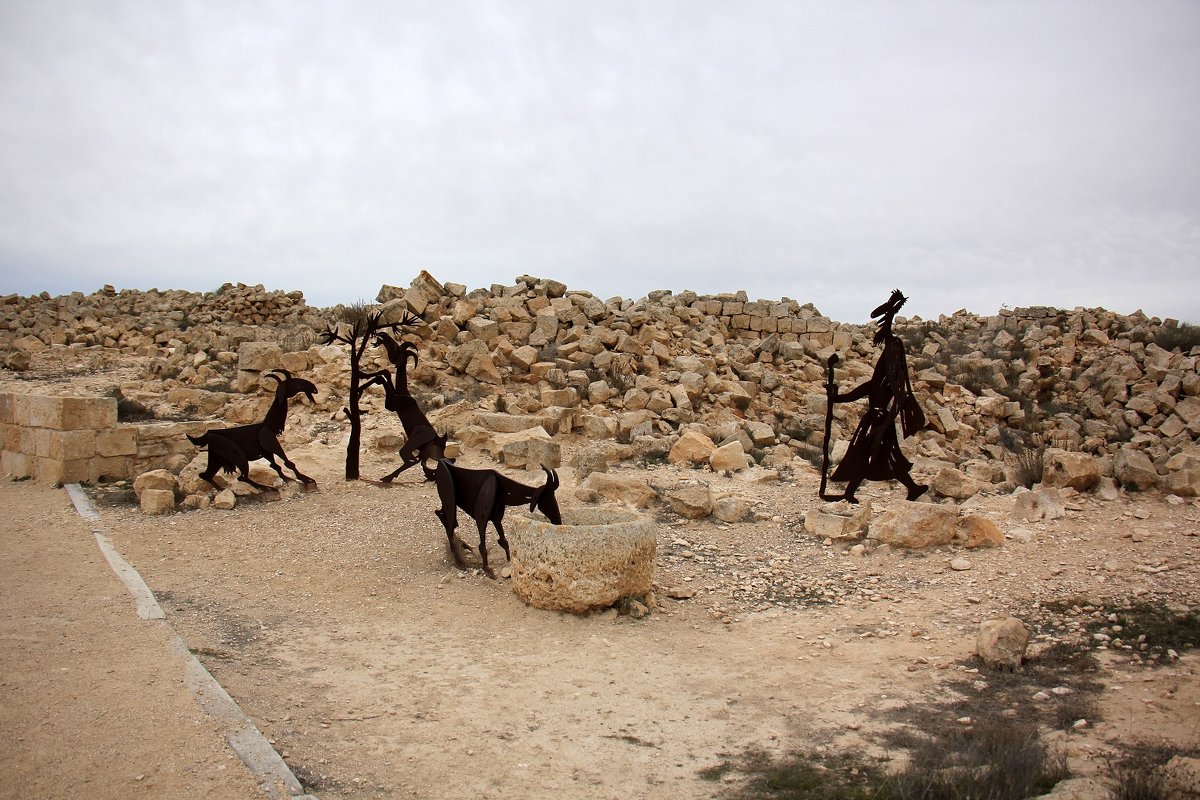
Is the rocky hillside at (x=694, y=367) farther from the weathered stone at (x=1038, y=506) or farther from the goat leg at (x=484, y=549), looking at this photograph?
the goat leg at (x=484, y=549)

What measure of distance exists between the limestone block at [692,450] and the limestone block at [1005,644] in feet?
19.7

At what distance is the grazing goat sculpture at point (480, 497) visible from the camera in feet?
24.6

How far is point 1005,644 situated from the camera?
5.30m

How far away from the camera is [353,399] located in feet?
34.4

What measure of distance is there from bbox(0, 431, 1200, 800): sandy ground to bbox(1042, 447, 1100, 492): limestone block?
394mm

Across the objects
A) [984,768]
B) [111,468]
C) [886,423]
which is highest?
[886,423]

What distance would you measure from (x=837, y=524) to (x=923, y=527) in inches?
37.9

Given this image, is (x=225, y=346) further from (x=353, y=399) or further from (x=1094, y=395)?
(x=1094, y=395)

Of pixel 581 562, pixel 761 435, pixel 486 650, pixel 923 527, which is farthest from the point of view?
pixel 761 435

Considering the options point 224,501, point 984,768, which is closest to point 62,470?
point 224,501

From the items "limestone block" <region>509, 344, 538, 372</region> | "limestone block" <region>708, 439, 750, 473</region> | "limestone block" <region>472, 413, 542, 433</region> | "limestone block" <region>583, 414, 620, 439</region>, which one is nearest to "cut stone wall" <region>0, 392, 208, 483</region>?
"limestone block" <region>472, 413, 542, 433</region>

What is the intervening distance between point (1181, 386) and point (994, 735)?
48.6 ft

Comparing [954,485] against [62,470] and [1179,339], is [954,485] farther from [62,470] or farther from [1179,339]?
[1179,339]

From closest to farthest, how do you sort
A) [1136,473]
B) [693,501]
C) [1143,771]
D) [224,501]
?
[1143,771] < [1136,473] < [693,501] < [224,501]
